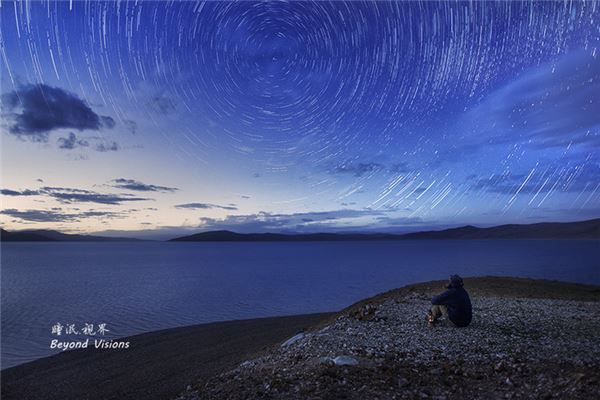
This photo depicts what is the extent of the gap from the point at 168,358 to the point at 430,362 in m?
15.7

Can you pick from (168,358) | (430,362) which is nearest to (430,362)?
(430,362)

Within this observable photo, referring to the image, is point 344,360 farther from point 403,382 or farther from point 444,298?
point 444,298

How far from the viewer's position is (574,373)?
31.8 feet

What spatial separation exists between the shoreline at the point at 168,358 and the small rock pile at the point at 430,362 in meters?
4.16

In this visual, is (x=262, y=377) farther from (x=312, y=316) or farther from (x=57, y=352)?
(x=312, y=316)

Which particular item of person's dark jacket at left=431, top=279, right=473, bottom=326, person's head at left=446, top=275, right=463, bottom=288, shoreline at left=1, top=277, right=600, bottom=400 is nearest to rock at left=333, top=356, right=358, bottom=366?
person's dark jacket at left=431, top=279, right=473, bottom=326

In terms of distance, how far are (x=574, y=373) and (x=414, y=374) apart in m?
3.66

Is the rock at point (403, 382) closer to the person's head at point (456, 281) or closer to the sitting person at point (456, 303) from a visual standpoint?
the sitting person at point (456, 303)

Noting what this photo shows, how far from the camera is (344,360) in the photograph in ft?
37.5

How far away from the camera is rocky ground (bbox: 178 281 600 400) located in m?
9.45

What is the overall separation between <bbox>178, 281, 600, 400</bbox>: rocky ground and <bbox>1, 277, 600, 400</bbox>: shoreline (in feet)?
13.2

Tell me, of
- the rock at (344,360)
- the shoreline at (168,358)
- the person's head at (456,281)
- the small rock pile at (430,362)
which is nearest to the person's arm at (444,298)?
the person's head at (456,281)

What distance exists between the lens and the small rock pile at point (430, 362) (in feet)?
31.0

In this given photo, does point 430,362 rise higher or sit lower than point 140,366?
higher
